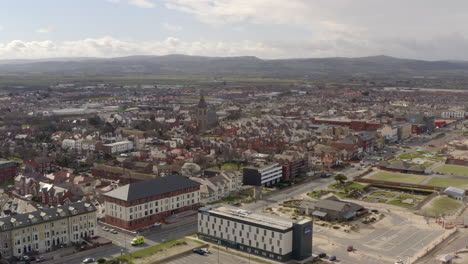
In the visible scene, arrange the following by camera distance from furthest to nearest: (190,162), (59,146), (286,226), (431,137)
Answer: (431,137), (59,146), (190,162), (286,226)

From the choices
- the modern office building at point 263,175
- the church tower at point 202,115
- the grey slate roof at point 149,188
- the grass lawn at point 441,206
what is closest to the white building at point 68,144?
the church tower at point 202,115

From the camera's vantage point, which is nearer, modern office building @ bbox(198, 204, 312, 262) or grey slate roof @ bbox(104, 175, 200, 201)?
modern office building @ bbox(198, 204, 312, 262)

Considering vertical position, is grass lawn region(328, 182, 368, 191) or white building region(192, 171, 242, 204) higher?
white building region(192, 171, 242, 204)

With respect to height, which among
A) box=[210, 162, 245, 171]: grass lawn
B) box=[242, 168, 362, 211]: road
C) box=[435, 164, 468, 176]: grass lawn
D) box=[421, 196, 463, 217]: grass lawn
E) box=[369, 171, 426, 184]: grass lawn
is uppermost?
box=[210, 162, 245, 171]: grass lawn

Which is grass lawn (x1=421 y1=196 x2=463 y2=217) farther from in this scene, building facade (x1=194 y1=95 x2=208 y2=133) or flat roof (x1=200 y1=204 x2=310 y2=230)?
building facade (x1=194 y1=95 x2=208 y2=133)

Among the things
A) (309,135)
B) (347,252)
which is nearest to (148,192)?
(347,252)

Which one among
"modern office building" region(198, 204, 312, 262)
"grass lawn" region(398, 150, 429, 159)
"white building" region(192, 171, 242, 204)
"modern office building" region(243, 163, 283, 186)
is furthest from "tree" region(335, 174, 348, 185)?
"modern office building" region(198, 204, 312, 262)

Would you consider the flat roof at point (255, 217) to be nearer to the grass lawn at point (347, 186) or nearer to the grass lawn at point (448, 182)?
the grass lawn at point (347, 186)

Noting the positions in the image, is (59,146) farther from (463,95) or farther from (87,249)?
(463,95)
